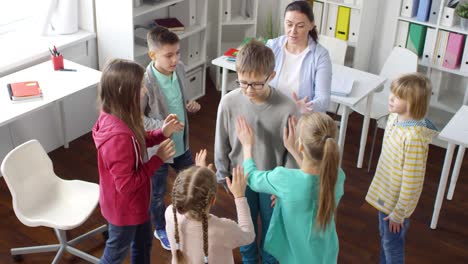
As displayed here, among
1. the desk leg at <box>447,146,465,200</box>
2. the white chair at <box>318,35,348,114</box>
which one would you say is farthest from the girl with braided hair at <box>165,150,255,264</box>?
the white chair at <box>318,35,348,114</box>

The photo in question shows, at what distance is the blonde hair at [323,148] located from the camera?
221 cm

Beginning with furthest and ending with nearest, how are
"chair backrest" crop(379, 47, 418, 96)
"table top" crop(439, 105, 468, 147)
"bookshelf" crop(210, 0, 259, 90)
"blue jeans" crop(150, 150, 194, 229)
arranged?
"bookshelf" crop(210, 0, 259, 90)
"chair backrest" crop(379, 47, 418, 96)
"table top" crop(439, 105, 468, 147)
"blue jeans" crop(150, 150, 194, 229)

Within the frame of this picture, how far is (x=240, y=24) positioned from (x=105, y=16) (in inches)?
58.1

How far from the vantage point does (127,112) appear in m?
2.49

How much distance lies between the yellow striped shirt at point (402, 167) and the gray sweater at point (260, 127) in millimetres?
487

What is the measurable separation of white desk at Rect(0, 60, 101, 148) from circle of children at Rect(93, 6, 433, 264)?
873mm

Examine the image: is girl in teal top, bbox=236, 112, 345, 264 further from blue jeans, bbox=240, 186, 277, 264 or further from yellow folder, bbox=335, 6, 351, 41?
yellow folder, bbox=335, 6, 351, 41

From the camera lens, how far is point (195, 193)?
2.10 metres

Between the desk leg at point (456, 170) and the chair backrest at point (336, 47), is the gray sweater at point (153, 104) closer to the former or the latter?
the desk leg at point (456, 170)

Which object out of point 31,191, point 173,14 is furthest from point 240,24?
point 31,191

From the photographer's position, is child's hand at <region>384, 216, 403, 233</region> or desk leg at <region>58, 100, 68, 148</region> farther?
desk leg at <region>58, 100, 68, 148</region>

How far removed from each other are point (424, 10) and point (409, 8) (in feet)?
0.41

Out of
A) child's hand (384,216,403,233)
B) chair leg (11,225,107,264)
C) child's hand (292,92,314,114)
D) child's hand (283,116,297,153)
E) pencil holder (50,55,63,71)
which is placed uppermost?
child's hand (292,92,314,114)

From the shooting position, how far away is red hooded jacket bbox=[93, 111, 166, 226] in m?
2.45
